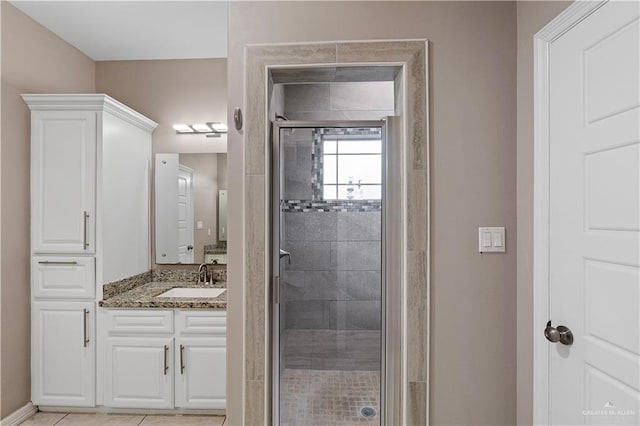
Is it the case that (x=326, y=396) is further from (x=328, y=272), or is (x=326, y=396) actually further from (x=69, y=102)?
(x=69, y=102)

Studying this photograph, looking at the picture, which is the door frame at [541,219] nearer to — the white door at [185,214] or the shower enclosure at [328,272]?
the shower enclosure at [328,272]

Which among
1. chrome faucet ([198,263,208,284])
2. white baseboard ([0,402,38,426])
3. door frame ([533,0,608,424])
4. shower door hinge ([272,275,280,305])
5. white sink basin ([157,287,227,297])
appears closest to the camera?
door frame ([533,0,608,424])

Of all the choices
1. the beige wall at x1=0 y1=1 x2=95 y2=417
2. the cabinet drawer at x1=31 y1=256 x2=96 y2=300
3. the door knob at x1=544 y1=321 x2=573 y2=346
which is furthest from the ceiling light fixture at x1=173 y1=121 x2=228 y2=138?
the door knob at x1=544 y1=321 x2=573 y2=346

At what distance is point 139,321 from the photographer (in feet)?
8.18

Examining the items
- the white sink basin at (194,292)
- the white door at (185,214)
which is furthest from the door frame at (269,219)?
the white door at (185,214)

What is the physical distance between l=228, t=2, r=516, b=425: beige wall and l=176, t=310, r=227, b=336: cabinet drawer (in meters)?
1.44

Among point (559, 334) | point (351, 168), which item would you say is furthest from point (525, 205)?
point (351, 168)

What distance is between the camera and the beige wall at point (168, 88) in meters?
3.11

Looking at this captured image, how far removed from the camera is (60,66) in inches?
110

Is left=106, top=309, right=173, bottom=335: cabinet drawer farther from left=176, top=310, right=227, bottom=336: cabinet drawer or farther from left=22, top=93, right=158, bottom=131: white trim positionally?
left=22, top=93, right=158, bottom=131: white trim

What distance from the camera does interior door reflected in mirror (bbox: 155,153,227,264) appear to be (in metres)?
3.05

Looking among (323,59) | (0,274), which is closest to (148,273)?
(0,274)

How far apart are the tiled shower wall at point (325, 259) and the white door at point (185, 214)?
58.6 inches

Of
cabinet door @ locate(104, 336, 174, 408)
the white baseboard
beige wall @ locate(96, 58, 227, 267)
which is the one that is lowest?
the white baseboard
